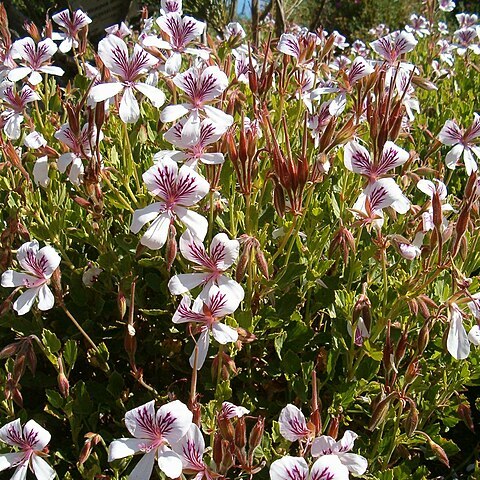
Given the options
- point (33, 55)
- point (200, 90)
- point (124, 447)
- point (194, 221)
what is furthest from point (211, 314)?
point (33, 55)

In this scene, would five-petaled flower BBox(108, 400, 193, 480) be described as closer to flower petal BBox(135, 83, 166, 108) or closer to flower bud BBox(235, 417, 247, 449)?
flower bud BBox(235, 417, 247, 449)

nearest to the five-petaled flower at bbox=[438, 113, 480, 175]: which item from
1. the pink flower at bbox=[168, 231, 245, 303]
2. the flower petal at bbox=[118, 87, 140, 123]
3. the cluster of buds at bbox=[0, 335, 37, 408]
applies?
the pink flower at bbox=[168, 231, 245, 303]

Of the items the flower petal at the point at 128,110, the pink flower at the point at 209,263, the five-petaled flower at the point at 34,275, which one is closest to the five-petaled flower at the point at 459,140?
the pink flower at the point at 209,263

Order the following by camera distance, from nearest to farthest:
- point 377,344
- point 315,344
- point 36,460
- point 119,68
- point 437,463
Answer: point 36,460 < point 119,68 < point 377,344 < point 315,344 < point 437,463

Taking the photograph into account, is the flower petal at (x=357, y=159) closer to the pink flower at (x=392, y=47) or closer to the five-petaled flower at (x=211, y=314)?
the five-petaled flower at (x=211, y=314)

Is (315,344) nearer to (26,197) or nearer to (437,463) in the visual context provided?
(437,463)

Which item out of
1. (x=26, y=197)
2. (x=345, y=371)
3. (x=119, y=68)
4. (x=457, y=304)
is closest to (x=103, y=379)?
(x=26, y=197)

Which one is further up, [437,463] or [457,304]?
[457,304]

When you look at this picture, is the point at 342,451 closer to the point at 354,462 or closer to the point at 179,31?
the point at 354,462
